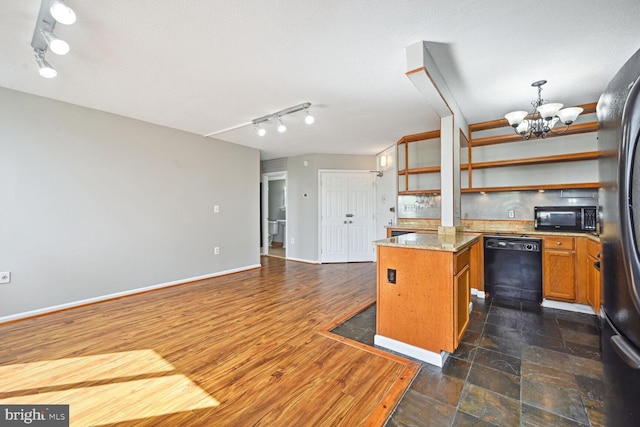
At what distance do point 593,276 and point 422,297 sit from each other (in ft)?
6.94

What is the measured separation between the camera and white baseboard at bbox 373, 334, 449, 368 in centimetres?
192

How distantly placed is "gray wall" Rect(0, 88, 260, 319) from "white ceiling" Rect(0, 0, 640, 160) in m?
0.36

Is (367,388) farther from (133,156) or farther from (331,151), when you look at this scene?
(331,151)

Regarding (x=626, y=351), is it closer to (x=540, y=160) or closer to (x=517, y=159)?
(x=540, y=160)

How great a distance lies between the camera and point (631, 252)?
64cm

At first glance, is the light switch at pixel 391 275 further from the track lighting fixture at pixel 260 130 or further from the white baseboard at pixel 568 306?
the track lighting fixture at pixel 260 130

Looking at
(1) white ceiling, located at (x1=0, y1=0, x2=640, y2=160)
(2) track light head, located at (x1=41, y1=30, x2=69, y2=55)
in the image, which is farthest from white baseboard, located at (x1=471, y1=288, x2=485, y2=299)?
(2) track light head, located at (x1=41, y1=30, x2=69, y2=55)

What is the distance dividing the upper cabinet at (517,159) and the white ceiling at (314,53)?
1.71 feet

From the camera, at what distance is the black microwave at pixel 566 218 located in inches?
122

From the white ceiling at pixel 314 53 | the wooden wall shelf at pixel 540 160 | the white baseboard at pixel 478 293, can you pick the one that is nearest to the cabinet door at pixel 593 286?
the white baseboard at pixel 478 293

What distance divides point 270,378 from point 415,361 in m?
1.06

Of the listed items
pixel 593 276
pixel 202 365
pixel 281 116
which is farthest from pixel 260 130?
pixel 593 276

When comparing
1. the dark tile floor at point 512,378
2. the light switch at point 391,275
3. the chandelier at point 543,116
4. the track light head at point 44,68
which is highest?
the track light head at point 44,68

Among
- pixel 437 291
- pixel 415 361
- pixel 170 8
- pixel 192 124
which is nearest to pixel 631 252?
pixel 437 291
